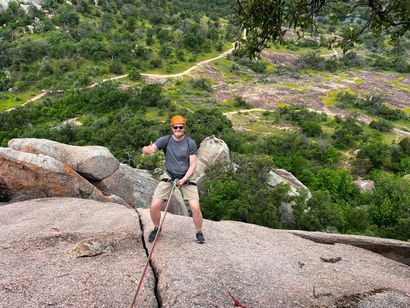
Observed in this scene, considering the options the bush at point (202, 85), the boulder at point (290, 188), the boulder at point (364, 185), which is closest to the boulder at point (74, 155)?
the boulder at point (290, 188)

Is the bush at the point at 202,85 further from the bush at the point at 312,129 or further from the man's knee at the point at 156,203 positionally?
the man's knee at the point at 156,203

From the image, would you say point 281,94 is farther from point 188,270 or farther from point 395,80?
point 188,270

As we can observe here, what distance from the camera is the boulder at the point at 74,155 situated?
1527 centimetres

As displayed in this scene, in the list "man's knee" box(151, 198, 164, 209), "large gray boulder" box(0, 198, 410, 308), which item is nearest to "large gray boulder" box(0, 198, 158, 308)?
"large gray boulder" box(0, 198, 410, 308)

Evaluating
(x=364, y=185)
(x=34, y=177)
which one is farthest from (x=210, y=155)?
(x=34, y=177)

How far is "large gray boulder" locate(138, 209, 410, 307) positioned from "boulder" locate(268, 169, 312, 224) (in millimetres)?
17378

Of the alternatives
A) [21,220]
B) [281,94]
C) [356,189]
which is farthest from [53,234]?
[281,94]

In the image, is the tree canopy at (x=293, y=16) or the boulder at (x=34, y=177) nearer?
the tree canopy at (x=293, y=16)

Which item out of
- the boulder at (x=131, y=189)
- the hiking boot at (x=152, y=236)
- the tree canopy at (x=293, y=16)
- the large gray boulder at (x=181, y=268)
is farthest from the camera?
the boulder at (x=131, y=189)

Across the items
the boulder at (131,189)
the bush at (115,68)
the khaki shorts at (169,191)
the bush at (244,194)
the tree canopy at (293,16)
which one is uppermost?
the tree canopy at (293,16)

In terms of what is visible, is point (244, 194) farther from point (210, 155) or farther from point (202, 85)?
point (202, 85)

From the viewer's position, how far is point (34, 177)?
44.9 ft

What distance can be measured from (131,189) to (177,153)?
→ 415 inches

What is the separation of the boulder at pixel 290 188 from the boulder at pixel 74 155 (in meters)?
16.8
